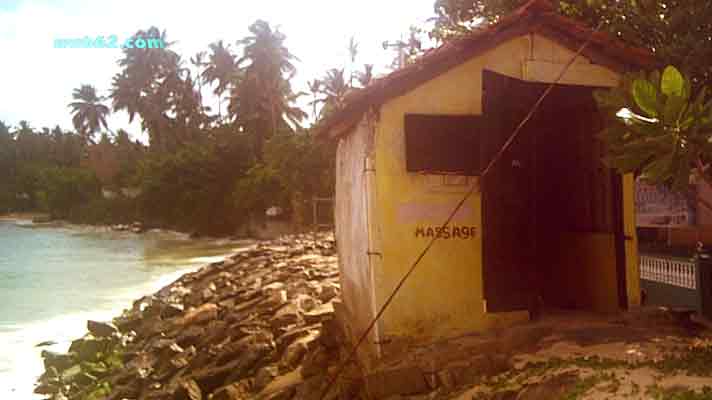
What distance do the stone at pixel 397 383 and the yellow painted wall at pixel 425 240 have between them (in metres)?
0.75

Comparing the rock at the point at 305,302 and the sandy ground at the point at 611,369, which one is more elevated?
the sandy ground at the point at 611,369

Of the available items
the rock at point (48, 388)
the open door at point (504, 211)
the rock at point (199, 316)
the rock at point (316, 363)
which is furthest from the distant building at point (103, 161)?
the open door at point (504, 211)

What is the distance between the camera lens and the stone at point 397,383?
5.39 metres

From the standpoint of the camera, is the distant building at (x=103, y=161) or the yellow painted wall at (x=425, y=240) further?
the distant building at (x=103, y=161)

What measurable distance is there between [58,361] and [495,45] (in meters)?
10.3

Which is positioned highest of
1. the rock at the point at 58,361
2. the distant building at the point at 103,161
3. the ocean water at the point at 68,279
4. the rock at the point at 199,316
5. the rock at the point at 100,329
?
the distant building at the point at 103,161

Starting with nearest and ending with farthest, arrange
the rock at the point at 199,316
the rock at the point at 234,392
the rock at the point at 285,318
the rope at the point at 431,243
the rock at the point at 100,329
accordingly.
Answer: the rope at the point at 431,243, the rock at the point at 234,392, the rock at the point at 285,318, the rock at the point at 199,316, the rock at the point at 100,329

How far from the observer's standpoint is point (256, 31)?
138 ft

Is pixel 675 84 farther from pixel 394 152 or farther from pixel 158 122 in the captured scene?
pixel 158 122

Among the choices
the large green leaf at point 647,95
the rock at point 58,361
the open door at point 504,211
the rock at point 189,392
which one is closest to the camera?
the large green leaf at point 647,95

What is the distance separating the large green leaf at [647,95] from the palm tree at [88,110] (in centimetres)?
6833

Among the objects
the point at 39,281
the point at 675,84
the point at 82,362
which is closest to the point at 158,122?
the point at 39,281

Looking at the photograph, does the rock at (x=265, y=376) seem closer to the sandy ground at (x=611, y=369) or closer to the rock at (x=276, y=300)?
the rock at (x=276, y=300)

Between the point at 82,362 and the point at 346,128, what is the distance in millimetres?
7886
